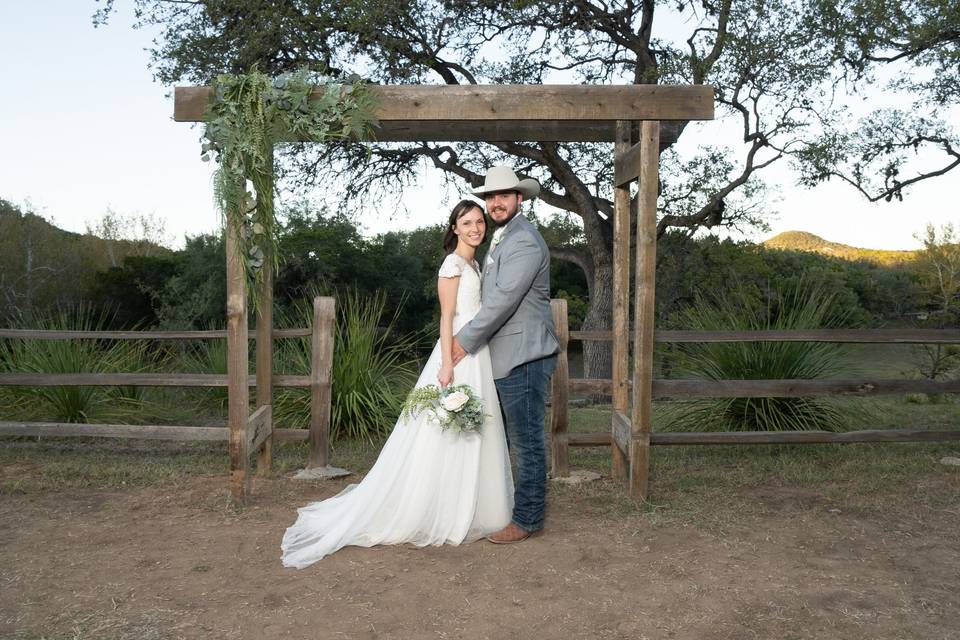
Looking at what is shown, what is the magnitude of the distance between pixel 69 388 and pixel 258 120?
3846mm

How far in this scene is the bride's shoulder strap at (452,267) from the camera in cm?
425

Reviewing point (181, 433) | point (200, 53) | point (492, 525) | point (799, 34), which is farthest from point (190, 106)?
point (799, 34)

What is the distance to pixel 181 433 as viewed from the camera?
546cm

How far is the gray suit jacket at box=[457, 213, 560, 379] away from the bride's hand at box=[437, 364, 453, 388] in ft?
0.52

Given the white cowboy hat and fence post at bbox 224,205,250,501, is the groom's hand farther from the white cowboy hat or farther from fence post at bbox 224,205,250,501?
fence post at bbox 224,205,250,501

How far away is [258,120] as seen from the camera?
4840 millimetres

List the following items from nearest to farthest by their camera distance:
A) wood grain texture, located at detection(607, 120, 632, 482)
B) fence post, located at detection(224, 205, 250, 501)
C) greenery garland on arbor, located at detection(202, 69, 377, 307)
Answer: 1. greenery garland on arbor, located at detection(202, 69, 377, 307)
2. fence post, located at detection(224, 205, 250, 501)
3. wood grain texture, located at detection(607, 120, 632, 482)

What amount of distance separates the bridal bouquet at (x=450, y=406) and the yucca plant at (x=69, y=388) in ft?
14.5

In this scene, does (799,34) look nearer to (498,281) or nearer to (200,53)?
(200,53)

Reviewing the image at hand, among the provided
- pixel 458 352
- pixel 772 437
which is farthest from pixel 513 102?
pixel 772 437

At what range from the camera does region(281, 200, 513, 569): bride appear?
167 inches

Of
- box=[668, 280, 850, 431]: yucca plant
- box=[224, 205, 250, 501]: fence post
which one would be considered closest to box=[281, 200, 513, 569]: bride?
box=[224, 205, 250, 501]: fence post

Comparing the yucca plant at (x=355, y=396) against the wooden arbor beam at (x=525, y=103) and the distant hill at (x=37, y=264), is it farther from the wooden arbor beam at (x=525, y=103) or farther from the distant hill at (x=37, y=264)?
the distant hill at (x=37, y=264)

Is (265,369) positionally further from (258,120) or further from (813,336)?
(813,336)
